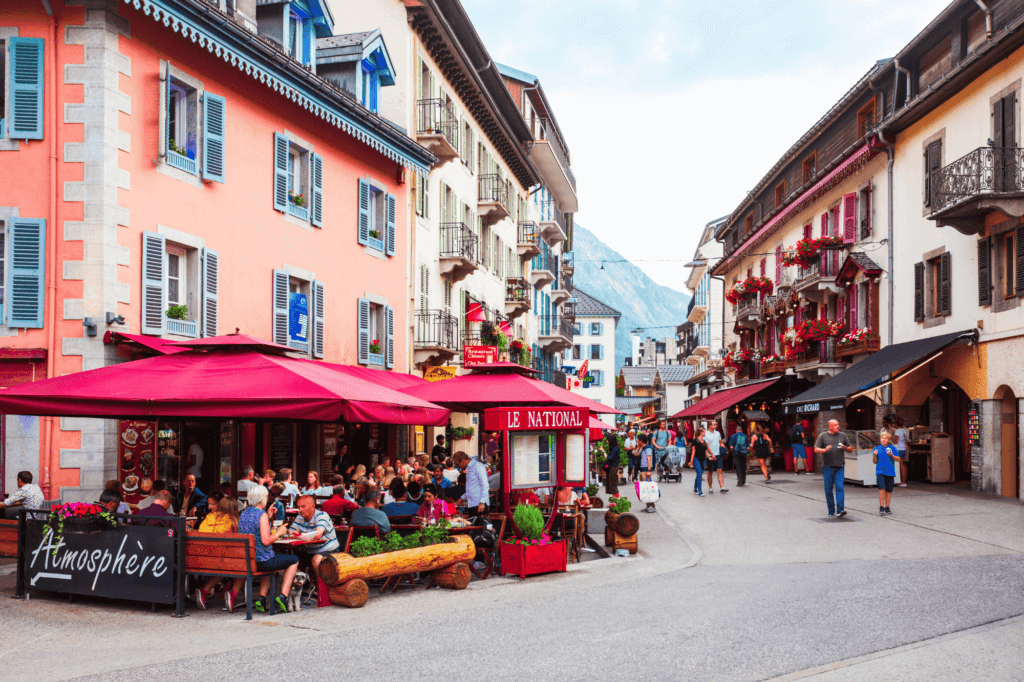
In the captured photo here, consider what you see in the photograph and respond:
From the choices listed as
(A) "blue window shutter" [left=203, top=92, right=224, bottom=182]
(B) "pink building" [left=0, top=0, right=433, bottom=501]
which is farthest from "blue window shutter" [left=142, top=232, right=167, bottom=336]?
(A) "blue window shutter" [left=203, top=92, right=224, bottom=182]

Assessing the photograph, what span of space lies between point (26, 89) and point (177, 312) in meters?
3.89

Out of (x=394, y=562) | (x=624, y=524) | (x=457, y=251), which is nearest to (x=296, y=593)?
(x=394, y=562)

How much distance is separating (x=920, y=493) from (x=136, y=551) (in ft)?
57.9

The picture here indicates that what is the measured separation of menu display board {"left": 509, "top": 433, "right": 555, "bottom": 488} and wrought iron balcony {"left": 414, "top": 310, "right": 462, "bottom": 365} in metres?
13.1

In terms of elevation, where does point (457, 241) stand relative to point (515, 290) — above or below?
above

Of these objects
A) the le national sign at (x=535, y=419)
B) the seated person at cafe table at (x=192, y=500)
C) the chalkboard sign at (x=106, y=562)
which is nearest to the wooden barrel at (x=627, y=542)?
the le national sign at (x=535, y=419)

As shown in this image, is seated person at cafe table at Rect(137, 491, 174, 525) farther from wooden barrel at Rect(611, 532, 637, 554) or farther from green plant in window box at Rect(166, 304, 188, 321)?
wooden barrel at Rect(611, 532, 637, 554)

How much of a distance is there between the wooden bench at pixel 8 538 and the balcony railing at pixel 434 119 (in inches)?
700

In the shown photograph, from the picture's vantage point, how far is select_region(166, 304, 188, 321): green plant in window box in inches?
637

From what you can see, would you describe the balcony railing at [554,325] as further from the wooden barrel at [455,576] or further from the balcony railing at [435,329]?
the wooden barrel at [455,576]

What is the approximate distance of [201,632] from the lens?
9.32 m

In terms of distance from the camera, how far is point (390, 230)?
83.8ft

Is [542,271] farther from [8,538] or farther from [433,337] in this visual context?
[8,538]

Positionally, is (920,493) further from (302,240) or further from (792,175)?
(792,175)
